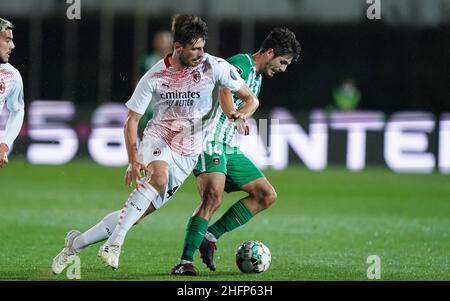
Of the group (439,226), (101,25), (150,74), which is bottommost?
(439,226)

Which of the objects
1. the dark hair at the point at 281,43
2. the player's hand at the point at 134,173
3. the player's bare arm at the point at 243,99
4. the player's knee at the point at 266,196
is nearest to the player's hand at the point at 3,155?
the player's hand at the point at 134,173

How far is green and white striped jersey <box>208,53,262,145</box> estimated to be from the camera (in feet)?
27.3

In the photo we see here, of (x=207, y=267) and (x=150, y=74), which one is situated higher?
(x=150, y=74)

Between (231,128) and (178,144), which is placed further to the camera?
(231,128)

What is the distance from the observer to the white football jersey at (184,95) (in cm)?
780

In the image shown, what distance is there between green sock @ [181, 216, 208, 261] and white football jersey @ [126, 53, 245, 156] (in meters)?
0.51

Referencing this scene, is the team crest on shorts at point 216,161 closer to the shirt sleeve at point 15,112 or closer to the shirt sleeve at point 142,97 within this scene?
the shirt sleeve at point 142,97

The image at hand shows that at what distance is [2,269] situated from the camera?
323 inches

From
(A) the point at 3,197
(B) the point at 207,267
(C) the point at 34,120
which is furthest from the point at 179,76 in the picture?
(C) the point at 34,120

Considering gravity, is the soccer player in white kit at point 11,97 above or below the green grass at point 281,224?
above

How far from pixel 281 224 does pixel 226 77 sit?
189 inches

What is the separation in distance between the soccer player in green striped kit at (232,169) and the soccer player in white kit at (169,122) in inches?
10.7
